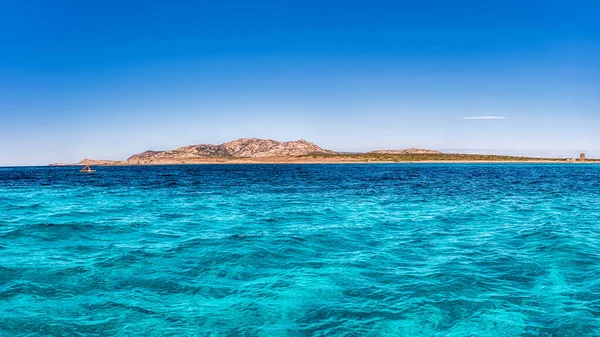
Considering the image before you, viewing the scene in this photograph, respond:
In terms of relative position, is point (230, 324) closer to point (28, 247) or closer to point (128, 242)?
point (128, 242)

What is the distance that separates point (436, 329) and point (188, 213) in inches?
852

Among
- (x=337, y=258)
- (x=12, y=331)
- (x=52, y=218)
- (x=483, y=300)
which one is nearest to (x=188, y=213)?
(x=52, y=218)

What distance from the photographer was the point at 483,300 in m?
10.2

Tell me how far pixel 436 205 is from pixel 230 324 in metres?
25.8

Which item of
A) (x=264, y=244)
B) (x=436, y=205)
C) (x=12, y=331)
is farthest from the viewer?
(x=436, y=205)

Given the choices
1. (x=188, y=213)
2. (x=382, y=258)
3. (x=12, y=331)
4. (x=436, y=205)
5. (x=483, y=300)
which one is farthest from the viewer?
(x=436, y=205)

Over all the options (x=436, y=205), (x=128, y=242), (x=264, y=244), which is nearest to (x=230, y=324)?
(x=264, y=244)

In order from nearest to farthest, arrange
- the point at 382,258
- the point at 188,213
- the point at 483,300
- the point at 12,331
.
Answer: the point at 12,331, the point at 483,300, the point at 382,258, the point at 188,213

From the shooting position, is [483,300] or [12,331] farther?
[483,300]

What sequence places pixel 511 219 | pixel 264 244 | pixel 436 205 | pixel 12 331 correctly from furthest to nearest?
pixel 436 205 < pixel 511 219 < pixel 264 244 < pixel 12 331

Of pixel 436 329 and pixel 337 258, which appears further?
pixel 337 258

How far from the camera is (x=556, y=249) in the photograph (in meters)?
15.7

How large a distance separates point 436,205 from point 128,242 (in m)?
23.7

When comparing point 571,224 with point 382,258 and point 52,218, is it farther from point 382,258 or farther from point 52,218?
point 52,218
